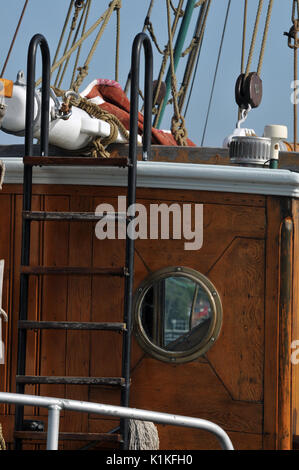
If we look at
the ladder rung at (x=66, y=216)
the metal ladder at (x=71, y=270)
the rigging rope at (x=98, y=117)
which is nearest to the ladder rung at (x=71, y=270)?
the metal ladder at (x=71, y=270)

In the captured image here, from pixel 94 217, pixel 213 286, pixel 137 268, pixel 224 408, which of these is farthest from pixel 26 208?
pixel 224 408

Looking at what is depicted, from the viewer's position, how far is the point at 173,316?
17.4ft

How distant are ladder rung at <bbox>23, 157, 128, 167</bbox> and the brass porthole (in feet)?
2.26

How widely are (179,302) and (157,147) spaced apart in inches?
47.2

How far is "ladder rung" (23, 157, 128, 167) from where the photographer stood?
5.05 m

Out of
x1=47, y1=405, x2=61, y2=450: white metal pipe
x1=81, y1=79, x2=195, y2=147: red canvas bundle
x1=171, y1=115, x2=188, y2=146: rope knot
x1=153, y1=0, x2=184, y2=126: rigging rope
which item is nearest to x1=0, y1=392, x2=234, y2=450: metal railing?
x1=47, y1=405, x2=61, y2=450: white metal pipe

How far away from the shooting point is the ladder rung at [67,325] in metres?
4.99

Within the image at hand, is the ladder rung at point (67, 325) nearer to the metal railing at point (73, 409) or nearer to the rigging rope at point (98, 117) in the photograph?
the metal railing at point (73, 409)

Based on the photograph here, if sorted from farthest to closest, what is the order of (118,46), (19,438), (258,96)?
(118,46) < (258,96) < (19,438)

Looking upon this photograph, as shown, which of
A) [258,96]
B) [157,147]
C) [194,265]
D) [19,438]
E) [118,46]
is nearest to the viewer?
[19,438]

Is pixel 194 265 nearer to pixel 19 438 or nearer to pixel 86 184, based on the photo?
pixel 86 184

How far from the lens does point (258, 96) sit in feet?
25.1

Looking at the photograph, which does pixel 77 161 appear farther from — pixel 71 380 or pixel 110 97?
pixel 110 97

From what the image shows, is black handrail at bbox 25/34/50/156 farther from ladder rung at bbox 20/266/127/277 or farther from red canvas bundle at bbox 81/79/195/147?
red canvas bundle at bbox 81/79/195/147
